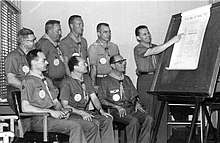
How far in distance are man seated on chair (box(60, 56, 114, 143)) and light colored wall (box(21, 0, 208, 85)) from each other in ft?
7.84

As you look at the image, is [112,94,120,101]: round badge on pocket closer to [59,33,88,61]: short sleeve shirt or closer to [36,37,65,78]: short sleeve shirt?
[36,37,65,78]: short sleeve shirt

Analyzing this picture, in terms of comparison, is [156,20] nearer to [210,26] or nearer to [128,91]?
[128,91]

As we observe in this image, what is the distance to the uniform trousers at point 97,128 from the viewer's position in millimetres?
4789

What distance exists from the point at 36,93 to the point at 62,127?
395mm

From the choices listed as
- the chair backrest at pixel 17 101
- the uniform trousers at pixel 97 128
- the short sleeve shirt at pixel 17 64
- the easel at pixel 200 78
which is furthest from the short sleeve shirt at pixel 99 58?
the chair backrest at pixel 17 101

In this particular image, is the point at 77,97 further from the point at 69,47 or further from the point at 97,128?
the point at 69,47

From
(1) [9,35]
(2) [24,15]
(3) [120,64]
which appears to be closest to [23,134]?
(3) [120,64]

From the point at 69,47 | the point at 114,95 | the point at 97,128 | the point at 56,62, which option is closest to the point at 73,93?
the point at 97,128

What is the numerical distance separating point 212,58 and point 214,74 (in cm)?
15

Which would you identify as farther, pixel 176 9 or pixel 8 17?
pixel 176 9

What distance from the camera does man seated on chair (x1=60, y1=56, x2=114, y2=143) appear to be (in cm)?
496

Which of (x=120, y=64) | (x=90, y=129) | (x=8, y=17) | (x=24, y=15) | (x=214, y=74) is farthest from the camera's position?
(x=24, y=15)

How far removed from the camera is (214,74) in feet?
13.4

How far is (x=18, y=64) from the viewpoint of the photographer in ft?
16.9
